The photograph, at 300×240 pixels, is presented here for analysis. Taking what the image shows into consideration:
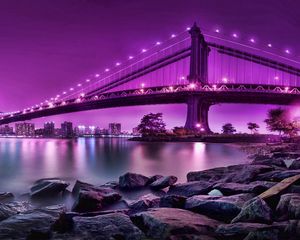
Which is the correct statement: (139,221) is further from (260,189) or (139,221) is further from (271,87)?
(271,87)

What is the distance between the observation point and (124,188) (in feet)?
30.5

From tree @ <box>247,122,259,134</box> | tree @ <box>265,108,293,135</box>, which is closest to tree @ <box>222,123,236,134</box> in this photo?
tree @ <box>247,122,259,134</box>

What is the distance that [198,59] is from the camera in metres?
60.1

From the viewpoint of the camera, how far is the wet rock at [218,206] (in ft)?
16.6

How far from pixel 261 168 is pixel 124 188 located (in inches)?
149

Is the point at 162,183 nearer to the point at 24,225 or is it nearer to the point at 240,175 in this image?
the point at 240,175

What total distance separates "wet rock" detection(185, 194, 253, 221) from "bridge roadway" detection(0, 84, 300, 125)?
1900 inches

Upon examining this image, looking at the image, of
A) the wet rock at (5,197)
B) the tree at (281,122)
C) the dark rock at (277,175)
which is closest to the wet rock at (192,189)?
the dark rock at (277,175)

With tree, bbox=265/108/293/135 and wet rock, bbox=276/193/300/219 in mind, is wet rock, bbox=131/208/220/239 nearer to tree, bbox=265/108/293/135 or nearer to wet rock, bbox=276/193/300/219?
wet rock, bbox=276/193/300/219

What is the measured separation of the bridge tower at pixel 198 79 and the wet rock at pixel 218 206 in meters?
47.1

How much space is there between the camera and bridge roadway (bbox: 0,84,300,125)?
175 feet

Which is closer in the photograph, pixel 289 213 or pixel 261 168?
pixel 289 213

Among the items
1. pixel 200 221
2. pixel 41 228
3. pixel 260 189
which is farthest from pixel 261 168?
pixel 41 228

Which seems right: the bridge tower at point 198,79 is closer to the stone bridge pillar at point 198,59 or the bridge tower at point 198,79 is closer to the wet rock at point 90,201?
the stone bridge pillar at point 198,59
